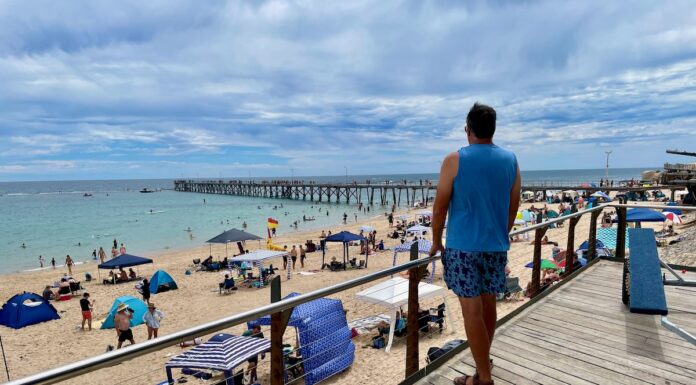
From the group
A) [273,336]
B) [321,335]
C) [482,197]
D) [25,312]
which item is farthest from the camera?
[25,312]

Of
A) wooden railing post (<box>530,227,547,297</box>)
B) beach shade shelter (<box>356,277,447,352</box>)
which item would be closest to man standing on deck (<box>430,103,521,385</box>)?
wooden railing post (<box>530,227,547,297</box>)

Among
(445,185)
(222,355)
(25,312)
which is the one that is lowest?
(25,312)

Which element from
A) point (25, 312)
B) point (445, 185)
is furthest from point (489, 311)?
point (25, 312)

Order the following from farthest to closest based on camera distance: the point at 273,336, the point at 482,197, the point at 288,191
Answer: the point at 288,191 → the point at 482,197 → the point at 273,336

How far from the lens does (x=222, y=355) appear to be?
614cm

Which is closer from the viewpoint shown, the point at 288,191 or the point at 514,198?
the point at 514,198

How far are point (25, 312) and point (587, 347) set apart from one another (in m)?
12.6

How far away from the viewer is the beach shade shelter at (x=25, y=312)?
1027 centimetres

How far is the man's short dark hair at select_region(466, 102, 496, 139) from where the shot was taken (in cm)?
238

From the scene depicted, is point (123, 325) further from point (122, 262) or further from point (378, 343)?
point (122, 262)

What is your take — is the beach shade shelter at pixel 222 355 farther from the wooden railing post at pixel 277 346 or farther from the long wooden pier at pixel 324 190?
the long wooden pier at pixel 324 190

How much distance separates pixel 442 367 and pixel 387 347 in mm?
5710

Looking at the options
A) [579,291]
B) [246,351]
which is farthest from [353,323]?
[579,291]

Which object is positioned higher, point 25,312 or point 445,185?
point 445,185
